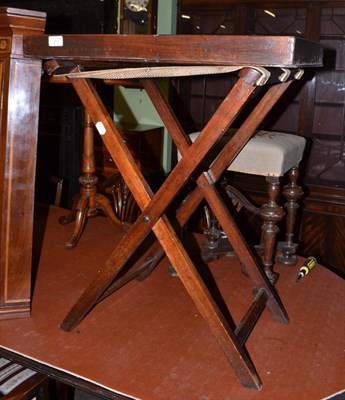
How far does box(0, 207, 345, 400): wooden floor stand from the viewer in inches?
53.5

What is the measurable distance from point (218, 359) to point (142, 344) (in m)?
0.22

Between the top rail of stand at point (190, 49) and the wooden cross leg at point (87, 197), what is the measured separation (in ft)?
2.97

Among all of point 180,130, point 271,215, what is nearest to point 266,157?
point 271,215

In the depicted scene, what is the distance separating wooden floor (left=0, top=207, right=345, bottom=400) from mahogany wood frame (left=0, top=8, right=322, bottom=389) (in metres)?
0.06

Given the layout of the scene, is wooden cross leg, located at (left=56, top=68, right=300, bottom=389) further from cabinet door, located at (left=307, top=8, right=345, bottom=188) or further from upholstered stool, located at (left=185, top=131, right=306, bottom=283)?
cabinet door, located at (left=307, top=8, right=345, bottom=188)

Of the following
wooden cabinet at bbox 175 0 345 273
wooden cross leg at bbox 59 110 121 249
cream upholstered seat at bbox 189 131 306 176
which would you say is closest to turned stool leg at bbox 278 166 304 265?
cream upholstered seat at bbox 189 131 306 176

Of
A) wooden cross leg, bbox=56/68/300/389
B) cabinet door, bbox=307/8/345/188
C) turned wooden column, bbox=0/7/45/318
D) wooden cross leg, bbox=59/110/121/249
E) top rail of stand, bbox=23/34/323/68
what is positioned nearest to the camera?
top rail of stand, bbox=23/34/323/68

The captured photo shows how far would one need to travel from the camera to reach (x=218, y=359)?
4.83 ft

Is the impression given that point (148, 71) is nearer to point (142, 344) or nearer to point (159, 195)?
point (159, 195)

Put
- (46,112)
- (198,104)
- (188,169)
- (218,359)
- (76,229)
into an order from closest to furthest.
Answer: (188,169), (218,359), (76,229), (198,104), (46,112)

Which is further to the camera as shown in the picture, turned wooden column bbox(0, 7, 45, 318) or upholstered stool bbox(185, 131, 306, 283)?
upholstered stool bbox(185, 131, 306, 283)

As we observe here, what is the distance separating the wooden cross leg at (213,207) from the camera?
126 cm

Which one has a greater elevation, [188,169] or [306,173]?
[188,169]

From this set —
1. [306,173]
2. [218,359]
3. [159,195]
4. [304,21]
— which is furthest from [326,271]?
[304,21]
